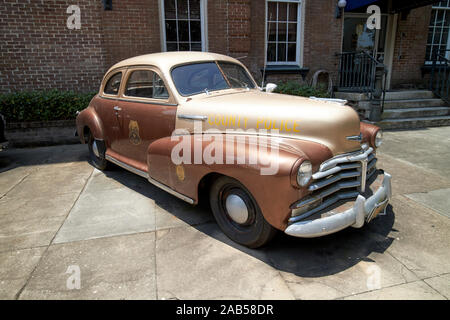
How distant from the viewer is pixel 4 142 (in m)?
5.55

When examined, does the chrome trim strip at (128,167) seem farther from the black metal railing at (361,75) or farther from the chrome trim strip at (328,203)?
the black metal railing at (361,75)

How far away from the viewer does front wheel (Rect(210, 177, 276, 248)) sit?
2816 mm

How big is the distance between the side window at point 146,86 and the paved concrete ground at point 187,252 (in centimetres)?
138

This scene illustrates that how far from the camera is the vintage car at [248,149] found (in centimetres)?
258

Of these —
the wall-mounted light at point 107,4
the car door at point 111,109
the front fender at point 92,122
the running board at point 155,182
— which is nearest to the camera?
the running board at point 155,182

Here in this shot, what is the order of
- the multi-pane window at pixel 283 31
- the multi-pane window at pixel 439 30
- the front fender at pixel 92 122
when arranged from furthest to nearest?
the multi-pane window at pixel 439 30 → the multi-pane window at pixel 283 31 → the front fender at pixel 92 122

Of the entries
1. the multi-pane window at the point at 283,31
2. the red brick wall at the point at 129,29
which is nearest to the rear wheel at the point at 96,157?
the red brick wall at the point at 129,29

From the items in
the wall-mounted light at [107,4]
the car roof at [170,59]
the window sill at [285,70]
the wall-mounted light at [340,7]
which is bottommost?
the window sill at [285,70]

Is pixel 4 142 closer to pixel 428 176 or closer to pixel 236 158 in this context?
pixel 236 158

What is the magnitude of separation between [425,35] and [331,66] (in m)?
3.53

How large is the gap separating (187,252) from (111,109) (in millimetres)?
2681

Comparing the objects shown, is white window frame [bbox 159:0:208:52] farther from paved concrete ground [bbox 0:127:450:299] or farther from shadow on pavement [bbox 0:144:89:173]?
paved concrete ground [bbox 0:127:450:299]
